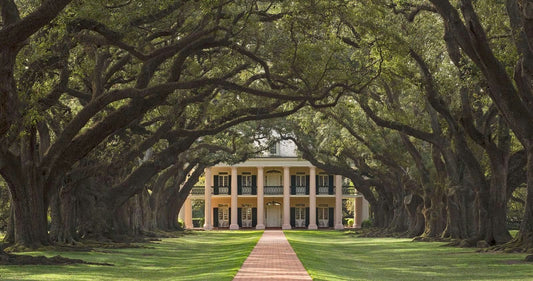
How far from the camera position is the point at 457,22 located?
70.2 ft

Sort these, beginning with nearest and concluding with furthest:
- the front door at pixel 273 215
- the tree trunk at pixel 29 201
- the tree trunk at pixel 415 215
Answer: the tree trunk at pixel 29 201, the tree trunk at pixel 415 215, the front door at pixel 273 215

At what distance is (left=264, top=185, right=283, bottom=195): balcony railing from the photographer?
87.0m

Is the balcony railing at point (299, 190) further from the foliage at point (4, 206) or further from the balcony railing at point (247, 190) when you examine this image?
the foliage at point (4, 206)

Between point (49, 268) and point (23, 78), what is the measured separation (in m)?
4.69

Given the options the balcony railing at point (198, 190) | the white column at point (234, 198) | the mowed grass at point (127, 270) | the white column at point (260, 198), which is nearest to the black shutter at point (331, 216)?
the white column at point (260, 198)

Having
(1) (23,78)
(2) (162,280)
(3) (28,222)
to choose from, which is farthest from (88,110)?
(2) (162,280)

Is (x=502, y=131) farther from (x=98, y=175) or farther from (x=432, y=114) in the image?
→ (x=98, y=175)

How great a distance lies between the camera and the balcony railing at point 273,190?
8700 cm

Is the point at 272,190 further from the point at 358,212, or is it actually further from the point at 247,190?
the point at 358,212

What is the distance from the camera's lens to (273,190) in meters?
87.3

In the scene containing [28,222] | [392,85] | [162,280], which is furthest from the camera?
[392,85]

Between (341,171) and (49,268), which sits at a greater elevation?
(341,171)

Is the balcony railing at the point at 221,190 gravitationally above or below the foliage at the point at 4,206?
above

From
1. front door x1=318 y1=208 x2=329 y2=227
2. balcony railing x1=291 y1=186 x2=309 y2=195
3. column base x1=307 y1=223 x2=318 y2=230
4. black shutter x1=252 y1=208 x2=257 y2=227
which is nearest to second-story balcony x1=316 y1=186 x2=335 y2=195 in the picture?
balcony railing x1=291 y1=186 x2=309 y2=195
